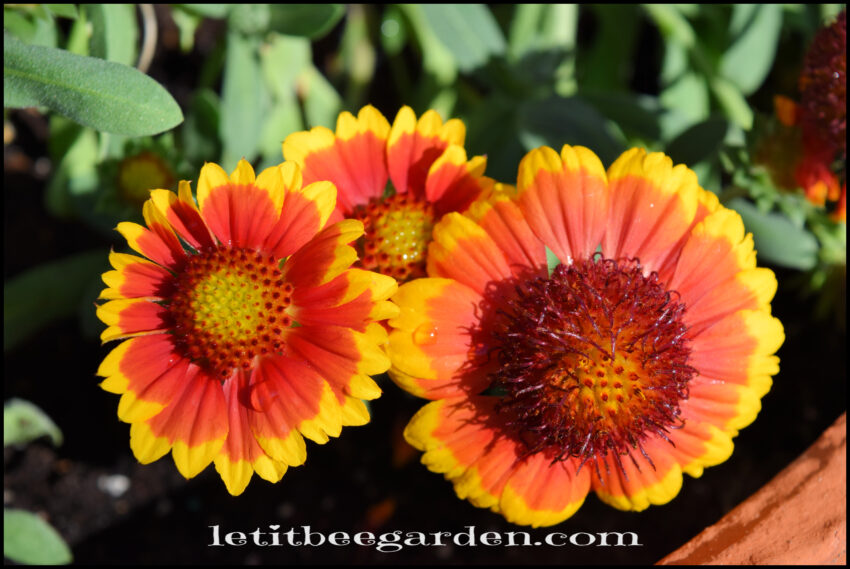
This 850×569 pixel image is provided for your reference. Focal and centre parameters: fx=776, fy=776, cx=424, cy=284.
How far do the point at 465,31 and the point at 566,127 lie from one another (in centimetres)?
38

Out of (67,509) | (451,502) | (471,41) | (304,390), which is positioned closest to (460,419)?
(304,390)

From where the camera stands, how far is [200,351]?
1.04 meters

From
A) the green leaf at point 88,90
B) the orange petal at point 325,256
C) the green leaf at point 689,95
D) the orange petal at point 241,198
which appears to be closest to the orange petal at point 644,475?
the orange petal at point 325,256

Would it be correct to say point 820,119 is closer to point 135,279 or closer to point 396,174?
point 396,174

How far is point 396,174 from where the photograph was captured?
45.0 inches

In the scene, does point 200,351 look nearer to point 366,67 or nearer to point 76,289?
point 76,289

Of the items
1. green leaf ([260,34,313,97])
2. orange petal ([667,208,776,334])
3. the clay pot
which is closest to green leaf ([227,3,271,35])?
green leaf ([260,34,313,97])

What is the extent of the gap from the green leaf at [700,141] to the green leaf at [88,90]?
932 millimetres

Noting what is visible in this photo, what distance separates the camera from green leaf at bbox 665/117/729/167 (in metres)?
1.45

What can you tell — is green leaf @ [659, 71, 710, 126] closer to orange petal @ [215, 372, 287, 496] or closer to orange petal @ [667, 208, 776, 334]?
orange petal @ [667, 208, 776, 334]

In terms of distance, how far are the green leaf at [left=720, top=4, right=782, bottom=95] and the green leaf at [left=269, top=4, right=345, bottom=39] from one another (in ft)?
3.05

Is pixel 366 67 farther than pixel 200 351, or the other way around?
pixel 366 67

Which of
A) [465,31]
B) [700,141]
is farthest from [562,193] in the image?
[465,31]

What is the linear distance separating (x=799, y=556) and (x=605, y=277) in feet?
1.82
